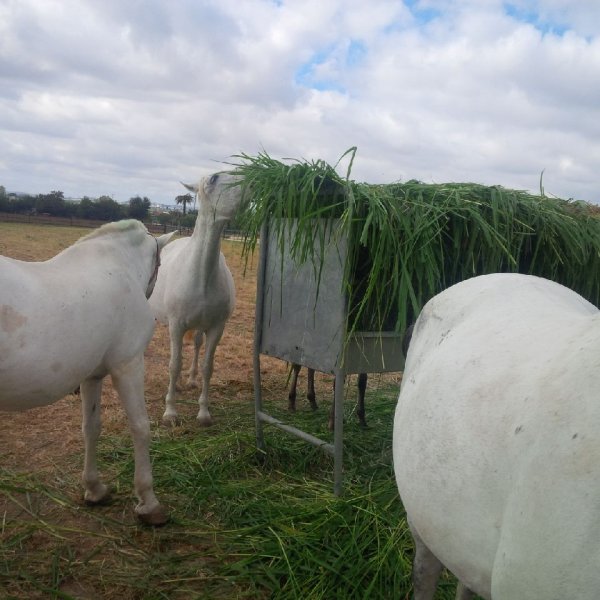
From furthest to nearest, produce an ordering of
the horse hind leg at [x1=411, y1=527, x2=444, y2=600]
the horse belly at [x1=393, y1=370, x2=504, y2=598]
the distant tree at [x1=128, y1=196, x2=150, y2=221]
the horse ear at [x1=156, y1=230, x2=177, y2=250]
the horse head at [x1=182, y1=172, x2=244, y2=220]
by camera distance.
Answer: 1. the distant tree at [x1=128, y1=196, x2=150, y2=221]
2. the horse head at [x1=182, y1=172, x2=244, y2=220]
3. the horse ear at [x1=156, y1=230, x2=177, y2=250]
4. the horse hind leg at [x1=411, y1=527, x2=444, y2=600]
5. the horse belly at [x1=393, y1=370, x2=504, y2=598]

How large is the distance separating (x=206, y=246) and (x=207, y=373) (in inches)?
55.9

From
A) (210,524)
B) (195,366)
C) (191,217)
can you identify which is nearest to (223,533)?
(210,524)

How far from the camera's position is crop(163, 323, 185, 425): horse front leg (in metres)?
5.66

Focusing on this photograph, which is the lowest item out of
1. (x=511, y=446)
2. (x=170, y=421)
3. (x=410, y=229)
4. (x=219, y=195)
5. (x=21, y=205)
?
(x=170, y=421)

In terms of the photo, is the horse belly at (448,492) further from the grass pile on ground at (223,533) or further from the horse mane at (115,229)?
the horse mane at (115,229)

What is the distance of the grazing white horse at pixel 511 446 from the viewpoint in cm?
112

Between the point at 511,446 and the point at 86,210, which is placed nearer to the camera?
the point at 511,446

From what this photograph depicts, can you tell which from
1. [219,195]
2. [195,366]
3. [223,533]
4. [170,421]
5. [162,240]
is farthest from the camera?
[195,366]

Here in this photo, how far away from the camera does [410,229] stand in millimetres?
3277

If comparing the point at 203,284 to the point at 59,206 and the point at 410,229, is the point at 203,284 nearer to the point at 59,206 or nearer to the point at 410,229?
the point at 410,229

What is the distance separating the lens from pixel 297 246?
346cm

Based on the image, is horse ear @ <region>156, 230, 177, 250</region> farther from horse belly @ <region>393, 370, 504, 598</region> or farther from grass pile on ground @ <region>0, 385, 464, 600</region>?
horse belly @ <region>393, 370, 504, 598</region>

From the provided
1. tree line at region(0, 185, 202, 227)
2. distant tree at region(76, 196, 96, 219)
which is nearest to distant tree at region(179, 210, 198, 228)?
tree line at region(0, 185, 202, 227)

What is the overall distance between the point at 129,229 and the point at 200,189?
170 centimetres
